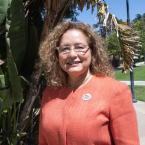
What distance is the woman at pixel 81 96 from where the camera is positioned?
105 inches

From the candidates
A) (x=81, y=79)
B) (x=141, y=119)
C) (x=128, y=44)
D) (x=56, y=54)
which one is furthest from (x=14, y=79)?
(x=141, y=119)

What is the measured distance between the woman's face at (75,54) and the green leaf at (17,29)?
2204mm

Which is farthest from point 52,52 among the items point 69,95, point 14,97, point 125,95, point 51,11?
point 51,11

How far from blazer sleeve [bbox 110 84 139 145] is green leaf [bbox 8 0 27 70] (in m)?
2.55

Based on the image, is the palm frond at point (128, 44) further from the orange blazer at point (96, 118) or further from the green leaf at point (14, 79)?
the orange blazer at point (96, 118)

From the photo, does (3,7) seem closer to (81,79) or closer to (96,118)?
(81,79)

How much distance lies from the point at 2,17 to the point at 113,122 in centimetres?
271

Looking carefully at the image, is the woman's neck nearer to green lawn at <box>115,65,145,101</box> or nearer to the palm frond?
the palm frond

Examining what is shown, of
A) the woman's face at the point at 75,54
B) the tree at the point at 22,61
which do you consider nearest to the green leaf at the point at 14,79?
the tree at the point at 22,61

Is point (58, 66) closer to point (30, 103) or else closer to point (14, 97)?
point (14, 97)

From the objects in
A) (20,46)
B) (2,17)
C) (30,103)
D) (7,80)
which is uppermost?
(2,17)

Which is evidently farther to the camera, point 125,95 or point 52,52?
point 52,52

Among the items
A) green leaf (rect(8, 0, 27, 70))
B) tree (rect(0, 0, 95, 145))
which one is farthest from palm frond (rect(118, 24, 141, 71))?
green leaf (rect(8, 0, 27, 70))

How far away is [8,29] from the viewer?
513 cm
